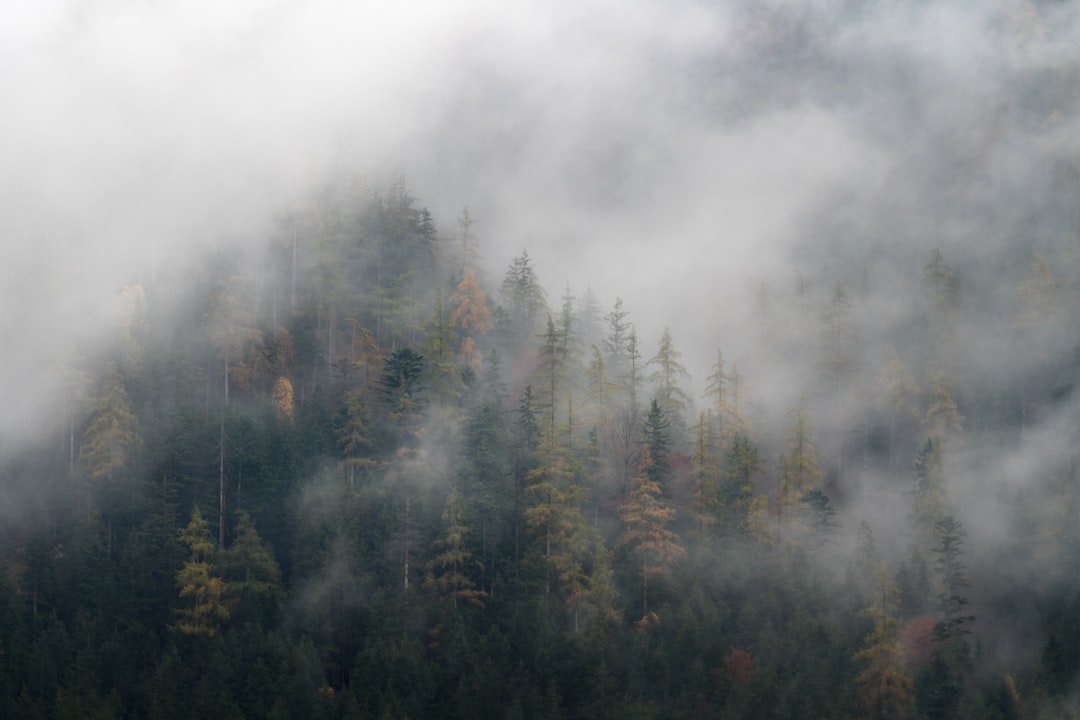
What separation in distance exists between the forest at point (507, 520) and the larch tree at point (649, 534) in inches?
9.9

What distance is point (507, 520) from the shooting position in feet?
268

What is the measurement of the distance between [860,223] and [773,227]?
30.5ft

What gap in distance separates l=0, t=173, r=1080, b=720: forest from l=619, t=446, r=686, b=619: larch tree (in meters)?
0.25

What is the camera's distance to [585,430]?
287ft

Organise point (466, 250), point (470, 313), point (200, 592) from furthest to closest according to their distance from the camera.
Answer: point (466, 250) → point (470, 313) → point (200, 592)

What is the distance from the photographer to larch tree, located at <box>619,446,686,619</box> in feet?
256

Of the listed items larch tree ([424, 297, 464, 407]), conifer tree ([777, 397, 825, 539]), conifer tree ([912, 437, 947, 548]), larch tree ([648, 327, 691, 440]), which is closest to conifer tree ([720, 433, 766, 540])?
conifer tree ([777, 397, 825, 539])

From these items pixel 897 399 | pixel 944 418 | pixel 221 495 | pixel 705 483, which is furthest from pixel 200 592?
pixel 944 418

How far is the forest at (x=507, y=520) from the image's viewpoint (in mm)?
72062

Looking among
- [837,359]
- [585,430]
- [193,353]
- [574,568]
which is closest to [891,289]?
[837,359]

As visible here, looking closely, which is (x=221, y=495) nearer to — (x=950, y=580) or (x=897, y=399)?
(x=950, y=580)

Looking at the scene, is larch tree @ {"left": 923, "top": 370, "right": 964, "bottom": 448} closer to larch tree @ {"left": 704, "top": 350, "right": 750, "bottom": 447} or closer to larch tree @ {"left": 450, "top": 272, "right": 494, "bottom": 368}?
larch tree @ {"left": 704, "top": 350, "right": 750, "bottom": 447}

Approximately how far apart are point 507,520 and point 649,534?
32.4ft

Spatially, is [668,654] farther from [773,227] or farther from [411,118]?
[411,118]
